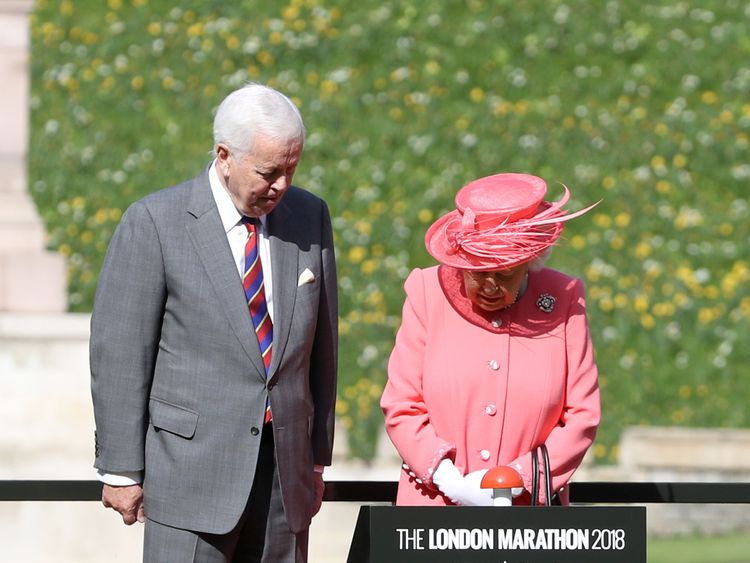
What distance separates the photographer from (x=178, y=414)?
10.9 ft

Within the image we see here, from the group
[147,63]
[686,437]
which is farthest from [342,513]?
[147,63]

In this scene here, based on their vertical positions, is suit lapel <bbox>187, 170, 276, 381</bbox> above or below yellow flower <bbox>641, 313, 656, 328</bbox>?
above

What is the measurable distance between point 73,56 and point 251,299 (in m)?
7.15

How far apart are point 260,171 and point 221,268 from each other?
0.26m

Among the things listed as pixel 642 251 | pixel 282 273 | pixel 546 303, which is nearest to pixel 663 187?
pixel 642 251

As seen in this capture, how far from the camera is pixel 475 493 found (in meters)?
3.29

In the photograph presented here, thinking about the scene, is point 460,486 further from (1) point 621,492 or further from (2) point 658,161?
(2) point 658,161

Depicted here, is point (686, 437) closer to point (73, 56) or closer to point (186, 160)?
point (186, 160)

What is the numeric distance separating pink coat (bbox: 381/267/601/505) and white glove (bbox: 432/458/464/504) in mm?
37

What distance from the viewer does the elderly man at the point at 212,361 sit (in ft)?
10.8

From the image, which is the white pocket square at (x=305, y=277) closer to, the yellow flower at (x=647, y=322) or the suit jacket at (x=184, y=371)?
the suit jacket at (x=184, y=371)

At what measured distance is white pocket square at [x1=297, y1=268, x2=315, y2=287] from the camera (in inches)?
135

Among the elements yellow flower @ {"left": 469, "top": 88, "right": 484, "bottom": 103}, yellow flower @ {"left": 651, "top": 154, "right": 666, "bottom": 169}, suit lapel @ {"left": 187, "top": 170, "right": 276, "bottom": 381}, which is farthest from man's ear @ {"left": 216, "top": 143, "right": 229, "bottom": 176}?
yellow flower @ {"left": 469, "top": 88, "right": 484, "bottom": 103}

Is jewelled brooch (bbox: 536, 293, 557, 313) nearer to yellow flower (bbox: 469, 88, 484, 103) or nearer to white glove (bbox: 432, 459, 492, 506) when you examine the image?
white glove (bbox: 432, 459, 492, 506)
